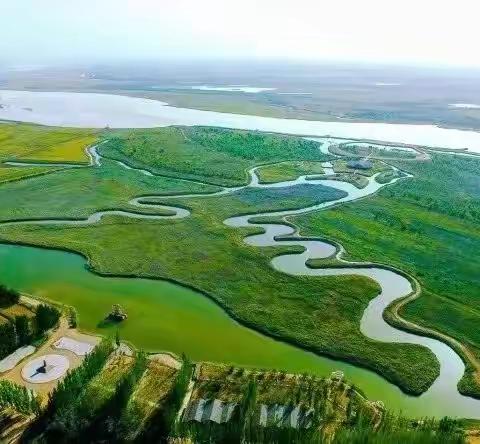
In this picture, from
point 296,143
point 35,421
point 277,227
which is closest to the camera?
point 35,421

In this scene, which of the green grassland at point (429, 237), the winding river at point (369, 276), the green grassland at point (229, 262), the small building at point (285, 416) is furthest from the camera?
the green grassland at point (429, 237)

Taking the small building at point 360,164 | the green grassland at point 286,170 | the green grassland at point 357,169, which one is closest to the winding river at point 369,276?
the green grassland at point 286,170

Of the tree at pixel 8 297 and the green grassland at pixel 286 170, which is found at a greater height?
the green grassland at pixel 286 170

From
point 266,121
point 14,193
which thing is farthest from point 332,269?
point 266,121

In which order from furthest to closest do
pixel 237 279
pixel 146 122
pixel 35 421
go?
1. pixel 146 122
2. pixel 237 279
3. pixel 35 421

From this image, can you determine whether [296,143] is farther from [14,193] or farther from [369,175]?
[14,193]

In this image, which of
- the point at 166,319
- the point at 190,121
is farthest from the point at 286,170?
the point at 190,121

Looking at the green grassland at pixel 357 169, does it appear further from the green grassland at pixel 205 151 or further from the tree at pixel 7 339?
the tree at pixel 7 339
